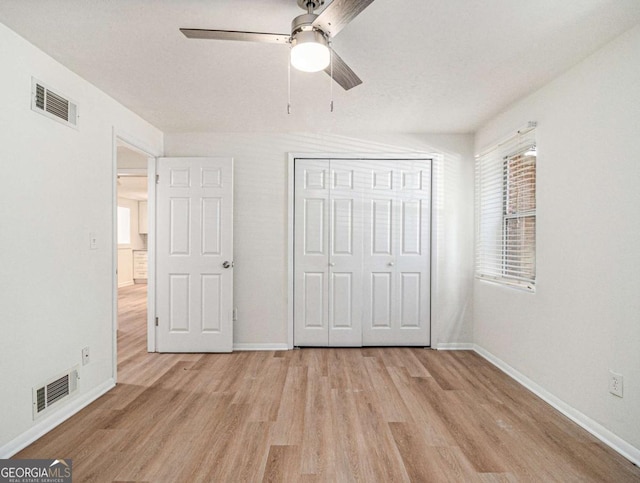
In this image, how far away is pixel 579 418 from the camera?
8.09 feet

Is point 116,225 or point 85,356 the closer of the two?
point 85,356

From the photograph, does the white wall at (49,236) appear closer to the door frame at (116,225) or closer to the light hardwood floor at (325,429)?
the door frame at (116,225)

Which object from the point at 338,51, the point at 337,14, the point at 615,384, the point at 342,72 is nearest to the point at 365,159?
the point at 338,51

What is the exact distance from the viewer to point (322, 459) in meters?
2.06

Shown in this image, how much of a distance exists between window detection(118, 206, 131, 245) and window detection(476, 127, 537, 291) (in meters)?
8.98

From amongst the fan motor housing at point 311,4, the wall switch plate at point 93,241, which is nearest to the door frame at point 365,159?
the wall switch plate at point 93,241

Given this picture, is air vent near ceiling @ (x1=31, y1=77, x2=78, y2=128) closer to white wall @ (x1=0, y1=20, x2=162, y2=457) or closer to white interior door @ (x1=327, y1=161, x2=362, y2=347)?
white wall @ (x1=0, y1=20, x2=162, y2=457)

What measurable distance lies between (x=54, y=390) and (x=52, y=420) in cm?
18

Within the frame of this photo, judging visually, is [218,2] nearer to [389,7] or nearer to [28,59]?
[389,7]

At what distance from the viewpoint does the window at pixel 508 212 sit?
10.3 ft

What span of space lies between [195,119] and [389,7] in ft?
7.85

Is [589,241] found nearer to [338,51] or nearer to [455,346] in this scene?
[338,51]

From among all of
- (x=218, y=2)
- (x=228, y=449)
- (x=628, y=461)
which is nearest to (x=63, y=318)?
(x=228, y=449)

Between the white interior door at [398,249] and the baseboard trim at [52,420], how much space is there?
258 centimetres
